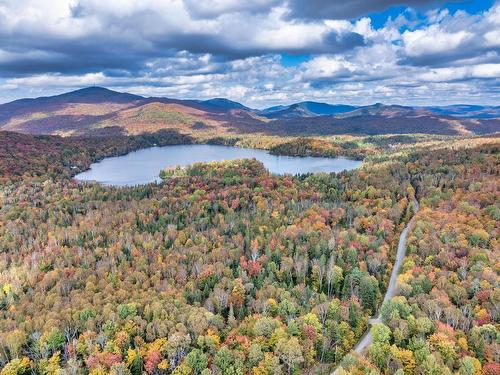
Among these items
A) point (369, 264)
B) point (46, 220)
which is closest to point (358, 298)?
point (369, 264)

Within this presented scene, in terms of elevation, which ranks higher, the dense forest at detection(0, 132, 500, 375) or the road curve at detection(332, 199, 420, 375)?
the dense forest at detection(0, 132, 500, 375)

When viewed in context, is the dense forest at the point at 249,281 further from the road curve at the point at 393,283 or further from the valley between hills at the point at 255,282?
the road curve at the point at 393,283

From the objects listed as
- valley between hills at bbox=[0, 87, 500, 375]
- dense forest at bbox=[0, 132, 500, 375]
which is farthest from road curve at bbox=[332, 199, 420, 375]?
dense forest at bbox=[0, 132, 500, 375]

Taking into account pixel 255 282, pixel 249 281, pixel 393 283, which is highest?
pixel 249 281

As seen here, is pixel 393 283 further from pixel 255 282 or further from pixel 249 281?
pixel 249 281

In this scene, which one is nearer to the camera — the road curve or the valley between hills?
the valley between hills

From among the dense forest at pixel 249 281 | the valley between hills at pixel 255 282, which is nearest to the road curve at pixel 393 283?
the valley between hills at pixel 255 282

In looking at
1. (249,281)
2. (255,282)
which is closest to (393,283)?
(255,282)

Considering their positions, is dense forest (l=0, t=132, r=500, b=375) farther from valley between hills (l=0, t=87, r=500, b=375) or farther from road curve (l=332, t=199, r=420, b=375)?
road curve (l=332, t=199, r=420, b=375)
